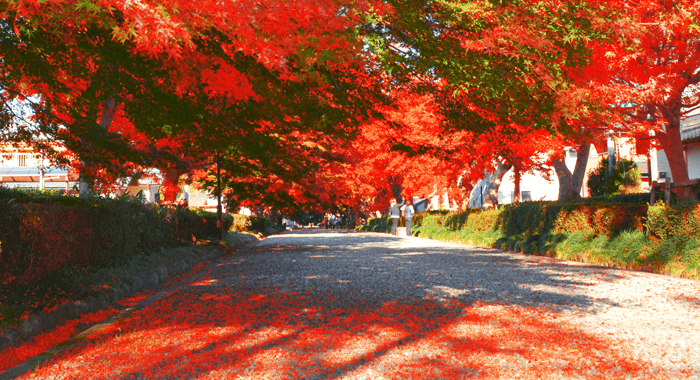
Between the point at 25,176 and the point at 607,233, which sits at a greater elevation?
the point at 25,176

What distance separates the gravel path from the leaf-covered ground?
10.5 inches

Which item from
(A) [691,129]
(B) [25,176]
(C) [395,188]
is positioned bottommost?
(C) [395,188]

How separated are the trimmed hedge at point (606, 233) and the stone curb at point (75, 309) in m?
9.12

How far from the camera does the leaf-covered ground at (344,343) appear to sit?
412 centimetres

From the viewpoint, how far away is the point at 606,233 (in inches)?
496

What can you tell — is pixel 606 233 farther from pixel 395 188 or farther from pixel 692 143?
pixel 395 188

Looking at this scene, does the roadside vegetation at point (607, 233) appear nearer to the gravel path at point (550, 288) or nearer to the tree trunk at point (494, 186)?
the gravel path at point (550, 288)

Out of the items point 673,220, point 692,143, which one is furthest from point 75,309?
point 692,143

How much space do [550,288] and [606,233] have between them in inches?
203

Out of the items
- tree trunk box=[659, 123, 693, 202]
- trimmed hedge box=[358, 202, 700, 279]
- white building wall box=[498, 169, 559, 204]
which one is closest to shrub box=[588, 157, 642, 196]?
white building wall box=[498, 169, 559, 204]

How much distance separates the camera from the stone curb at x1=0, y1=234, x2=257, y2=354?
16.6ft

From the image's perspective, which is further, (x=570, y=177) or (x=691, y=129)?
(x=691, y=129)

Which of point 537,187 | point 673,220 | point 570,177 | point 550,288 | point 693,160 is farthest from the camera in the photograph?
point 537,187

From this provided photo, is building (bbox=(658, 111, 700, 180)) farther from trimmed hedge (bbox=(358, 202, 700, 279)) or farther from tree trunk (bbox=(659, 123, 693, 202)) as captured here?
tree trunk (bbox=(659, 123, 693, 202))
